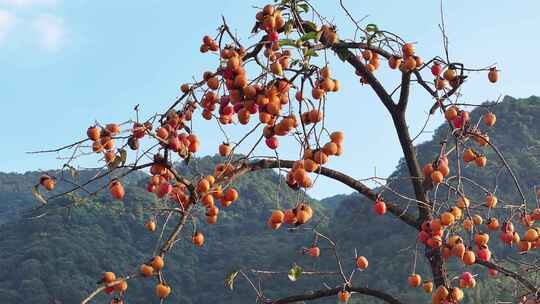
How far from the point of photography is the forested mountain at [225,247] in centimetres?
2775

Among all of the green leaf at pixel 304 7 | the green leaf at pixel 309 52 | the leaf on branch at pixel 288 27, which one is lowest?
the green leaf at pixel 309 52

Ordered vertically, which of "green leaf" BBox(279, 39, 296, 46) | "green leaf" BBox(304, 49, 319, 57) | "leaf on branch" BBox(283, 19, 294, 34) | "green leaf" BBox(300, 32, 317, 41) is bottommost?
"green leaf" BBox(304, 49, 319, 57)

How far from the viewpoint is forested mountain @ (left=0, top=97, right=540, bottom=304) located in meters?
27.8

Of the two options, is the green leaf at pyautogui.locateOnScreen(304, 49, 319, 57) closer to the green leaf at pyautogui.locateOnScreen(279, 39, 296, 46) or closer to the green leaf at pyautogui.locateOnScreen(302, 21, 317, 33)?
the green leaf at pyautogui.locateOnScreen(279, 39, 296, 46)

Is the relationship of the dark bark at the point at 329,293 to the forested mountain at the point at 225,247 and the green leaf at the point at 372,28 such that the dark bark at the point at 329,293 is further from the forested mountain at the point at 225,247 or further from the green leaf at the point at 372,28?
the forested mountain at the point at 225,247

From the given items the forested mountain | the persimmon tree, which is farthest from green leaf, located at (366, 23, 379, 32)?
the forested mountain

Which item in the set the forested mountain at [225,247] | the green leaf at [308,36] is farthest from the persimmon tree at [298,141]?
the forested mountain at [225,247]

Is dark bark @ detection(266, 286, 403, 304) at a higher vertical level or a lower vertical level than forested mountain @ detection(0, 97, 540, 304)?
lower

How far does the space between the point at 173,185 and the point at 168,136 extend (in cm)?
30

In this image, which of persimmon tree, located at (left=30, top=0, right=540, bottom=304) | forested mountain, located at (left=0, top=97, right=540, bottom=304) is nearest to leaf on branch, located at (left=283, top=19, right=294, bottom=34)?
persimmon tree, located at (left=30, top=0, right=540, bottom=304)

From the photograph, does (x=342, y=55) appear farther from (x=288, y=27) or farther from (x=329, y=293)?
(x=329, y=293)

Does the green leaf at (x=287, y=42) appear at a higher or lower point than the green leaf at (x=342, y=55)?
lower

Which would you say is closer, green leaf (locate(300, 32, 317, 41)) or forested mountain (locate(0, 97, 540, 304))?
green leaf (locate(300, 32, 317, 41))

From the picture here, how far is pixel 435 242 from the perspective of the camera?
2.53 meters
